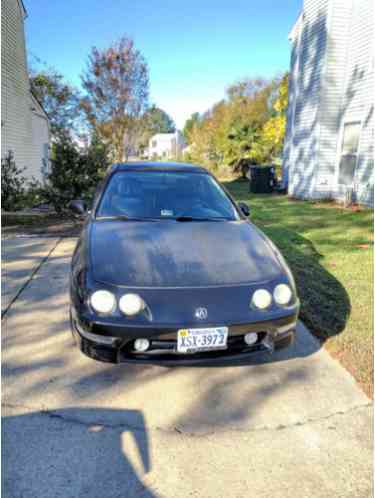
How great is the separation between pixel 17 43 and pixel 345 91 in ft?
34.8

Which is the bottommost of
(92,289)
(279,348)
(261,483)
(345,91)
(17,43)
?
(261,483)

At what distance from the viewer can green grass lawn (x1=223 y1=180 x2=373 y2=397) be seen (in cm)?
319

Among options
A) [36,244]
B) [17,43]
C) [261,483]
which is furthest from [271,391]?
[17,43]

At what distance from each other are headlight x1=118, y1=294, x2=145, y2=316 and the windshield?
1261mm

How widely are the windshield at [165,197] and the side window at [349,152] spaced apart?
320 inches

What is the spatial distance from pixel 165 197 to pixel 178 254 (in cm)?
113

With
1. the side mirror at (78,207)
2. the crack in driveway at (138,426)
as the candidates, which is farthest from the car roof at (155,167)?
the crack in driveway at (138,426)

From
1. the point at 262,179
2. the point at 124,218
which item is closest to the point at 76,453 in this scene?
the point at 124,218

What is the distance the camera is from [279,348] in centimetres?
255

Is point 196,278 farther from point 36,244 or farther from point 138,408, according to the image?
point 36,244

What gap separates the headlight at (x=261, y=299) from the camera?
2416 mm

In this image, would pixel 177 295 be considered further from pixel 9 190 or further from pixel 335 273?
pixel 9 190

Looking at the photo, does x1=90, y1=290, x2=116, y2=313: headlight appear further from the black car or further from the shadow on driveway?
the shadow on driveway

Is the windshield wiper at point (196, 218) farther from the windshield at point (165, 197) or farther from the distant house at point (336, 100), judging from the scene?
the distant house at point (336, 100)
